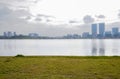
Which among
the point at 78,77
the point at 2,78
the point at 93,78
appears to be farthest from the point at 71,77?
the point at 2,78

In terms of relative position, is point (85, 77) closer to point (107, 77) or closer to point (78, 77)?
point (78, 77)

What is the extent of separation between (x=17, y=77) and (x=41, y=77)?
54.2 inches

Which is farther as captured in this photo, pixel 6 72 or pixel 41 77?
pixel 6 72

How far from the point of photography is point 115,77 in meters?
10.9

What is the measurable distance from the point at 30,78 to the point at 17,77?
83 centimetres

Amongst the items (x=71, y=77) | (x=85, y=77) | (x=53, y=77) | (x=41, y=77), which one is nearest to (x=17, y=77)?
(x=41, y=77)

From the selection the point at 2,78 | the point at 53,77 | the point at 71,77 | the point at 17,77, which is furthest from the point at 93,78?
the point at 2,78

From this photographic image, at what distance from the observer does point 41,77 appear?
11055 mm

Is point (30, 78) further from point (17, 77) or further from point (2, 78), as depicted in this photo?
point (2, 78)

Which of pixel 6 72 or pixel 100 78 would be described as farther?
pixel 6 72

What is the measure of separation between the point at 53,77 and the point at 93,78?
2265 mm

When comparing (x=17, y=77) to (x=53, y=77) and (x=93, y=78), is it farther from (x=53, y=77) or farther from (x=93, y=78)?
(x=93, y=78)

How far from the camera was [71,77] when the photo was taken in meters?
11.1

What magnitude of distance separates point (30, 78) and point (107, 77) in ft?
14.4
